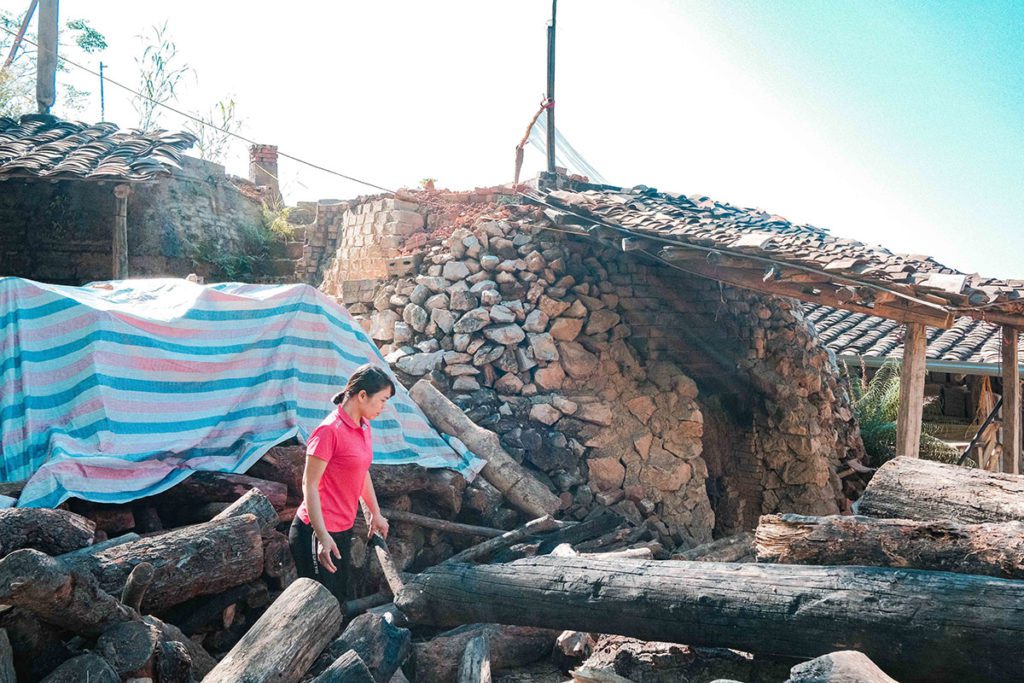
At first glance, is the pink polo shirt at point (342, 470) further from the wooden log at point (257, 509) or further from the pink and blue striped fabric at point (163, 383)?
the pink and blue striped fabric at point (163, 383)

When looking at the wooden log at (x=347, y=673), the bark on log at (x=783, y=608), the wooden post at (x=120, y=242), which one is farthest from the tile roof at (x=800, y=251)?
the wooden log at (x=347, y=673)

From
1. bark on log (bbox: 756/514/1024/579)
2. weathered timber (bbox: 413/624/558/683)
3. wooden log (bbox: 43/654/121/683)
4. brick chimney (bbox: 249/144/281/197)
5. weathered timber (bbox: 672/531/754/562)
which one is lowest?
weathered timber (bbox: 672/531/754/562)

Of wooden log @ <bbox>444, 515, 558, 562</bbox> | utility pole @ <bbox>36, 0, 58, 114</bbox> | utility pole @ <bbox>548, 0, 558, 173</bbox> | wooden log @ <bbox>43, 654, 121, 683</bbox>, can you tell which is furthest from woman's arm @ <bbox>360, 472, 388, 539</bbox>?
utility pole @ <bbox>36, 0, 58, 114</bbox>

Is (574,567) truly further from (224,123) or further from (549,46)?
(224,123)

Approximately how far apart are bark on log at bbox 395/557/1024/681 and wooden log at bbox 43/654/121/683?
1.89 meters

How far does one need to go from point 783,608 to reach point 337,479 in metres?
2.31

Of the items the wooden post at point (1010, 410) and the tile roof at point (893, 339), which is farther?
the tile roof at point (893, 339)

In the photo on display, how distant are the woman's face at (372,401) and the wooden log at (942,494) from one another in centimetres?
270

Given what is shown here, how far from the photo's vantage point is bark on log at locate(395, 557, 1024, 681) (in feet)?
10.0

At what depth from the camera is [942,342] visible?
1194cm

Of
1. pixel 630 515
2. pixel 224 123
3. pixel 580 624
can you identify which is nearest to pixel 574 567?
pixel 580 624

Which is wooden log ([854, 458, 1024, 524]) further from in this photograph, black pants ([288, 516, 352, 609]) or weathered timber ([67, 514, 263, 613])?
weathered timber ([67, 514, 263, 613])

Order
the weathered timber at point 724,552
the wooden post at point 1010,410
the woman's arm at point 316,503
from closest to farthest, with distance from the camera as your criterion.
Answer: the woman's arm at point 316,503
the weathered timber at point 724,552
the wooden post at point 1010,410

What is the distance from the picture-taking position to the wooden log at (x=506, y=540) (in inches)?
229
